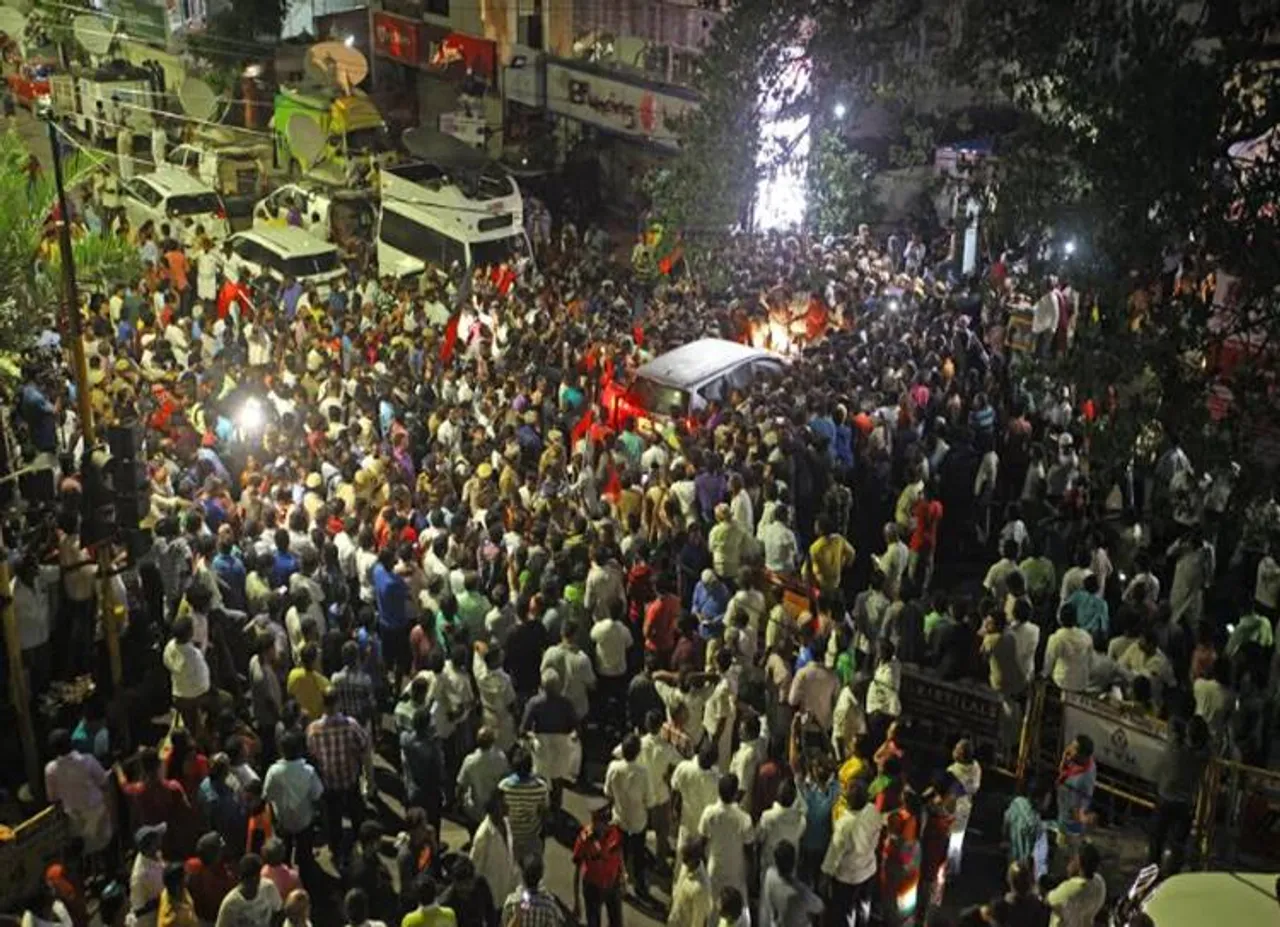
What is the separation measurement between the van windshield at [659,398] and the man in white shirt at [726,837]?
7.44 m

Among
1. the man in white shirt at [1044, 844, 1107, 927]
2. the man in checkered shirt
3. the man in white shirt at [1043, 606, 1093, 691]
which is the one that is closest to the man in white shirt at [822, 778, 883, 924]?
the man in white shirt at [1044, 844, 1107, 927]

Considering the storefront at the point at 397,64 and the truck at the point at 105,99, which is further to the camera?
the storefront at the point at 397,64

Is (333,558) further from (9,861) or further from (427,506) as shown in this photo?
(9,861)

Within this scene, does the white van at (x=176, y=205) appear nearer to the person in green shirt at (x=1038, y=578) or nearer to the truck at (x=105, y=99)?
the truck at (x=105, y=99)

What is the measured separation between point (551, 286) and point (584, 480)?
762cm

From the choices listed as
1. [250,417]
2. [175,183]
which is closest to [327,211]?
[175,183]

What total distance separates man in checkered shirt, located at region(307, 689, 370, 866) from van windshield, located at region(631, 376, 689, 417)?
6.76 meters

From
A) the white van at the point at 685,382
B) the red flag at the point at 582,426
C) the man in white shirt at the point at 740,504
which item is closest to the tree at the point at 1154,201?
the man in white shirt at the point at 740,504

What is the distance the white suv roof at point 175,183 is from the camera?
23.5 metres

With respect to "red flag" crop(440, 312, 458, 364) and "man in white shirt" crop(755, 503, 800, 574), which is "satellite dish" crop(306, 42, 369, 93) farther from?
"man in white shirt" crop(755, 503, 800, 574)

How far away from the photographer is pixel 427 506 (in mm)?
12812

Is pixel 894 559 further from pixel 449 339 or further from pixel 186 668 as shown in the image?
pixel 449 339

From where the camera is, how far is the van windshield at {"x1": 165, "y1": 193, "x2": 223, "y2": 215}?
76.5ft

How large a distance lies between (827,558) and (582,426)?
155 inches
